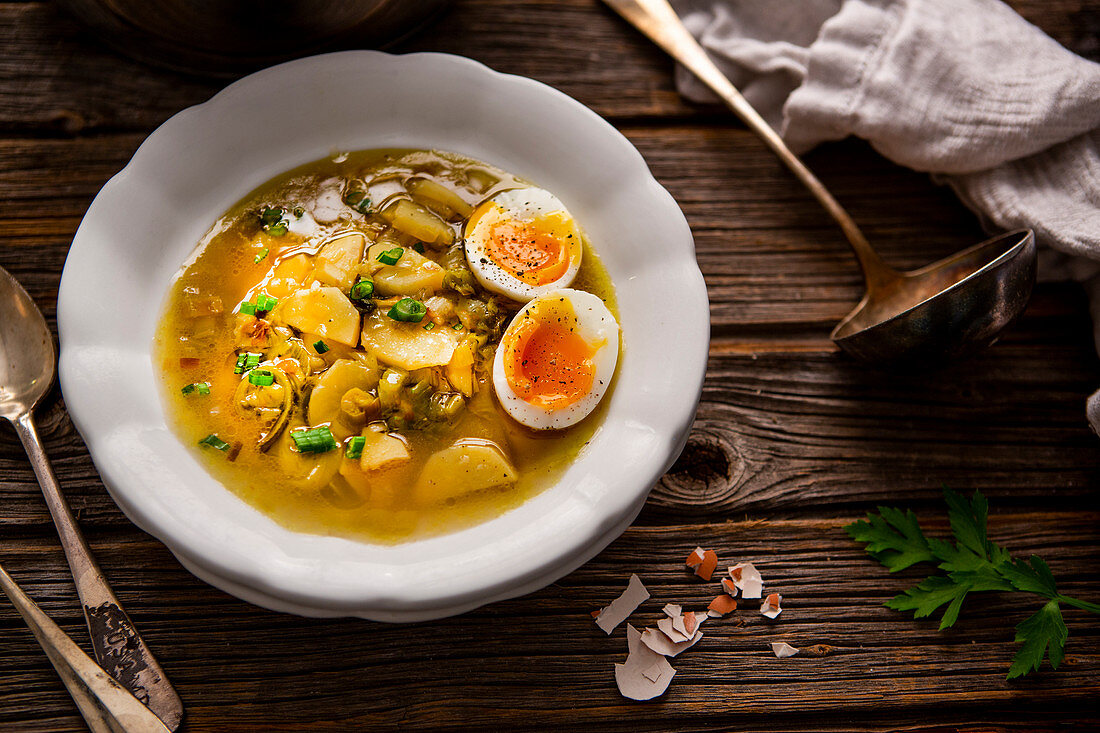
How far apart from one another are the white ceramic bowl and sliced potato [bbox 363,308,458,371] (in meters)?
0.51

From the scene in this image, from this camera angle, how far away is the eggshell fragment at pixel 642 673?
213 cm

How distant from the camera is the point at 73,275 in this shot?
2.06 metres

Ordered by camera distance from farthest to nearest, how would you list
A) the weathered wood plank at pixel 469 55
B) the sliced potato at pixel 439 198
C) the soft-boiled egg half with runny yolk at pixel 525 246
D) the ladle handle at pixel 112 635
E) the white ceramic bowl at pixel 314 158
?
the weathered wood plank at pixel 469 55, the sliced potato at pixel 439 198, the soft-boiled egg half with runny yolk at pixel 525 246, the ladle handle at pixel 112 635, the white ceramic bowl at pixel 314 158

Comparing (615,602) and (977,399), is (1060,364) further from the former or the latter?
(615,602)

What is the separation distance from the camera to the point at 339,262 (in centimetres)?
234

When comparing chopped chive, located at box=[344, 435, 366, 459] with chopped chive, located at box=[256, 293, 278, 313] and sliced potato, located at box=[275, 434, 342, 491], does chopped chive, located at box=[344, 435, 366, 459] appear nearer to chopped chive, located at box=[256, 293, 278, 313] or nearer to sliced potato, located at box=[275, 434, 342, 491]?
sliced potato, located at box=[275, 434, 342, 491]

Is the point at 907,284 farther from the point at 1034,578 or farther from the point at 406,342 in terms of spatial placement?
the point at 406,342

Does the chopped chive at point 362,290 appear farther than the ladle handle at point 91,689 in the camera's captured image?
Yes

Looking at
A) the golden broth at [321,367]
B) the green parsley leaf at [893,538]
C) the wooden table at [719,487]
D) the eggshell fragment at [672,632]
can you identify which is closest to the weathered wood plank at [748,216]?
the wooden table at [719,487]

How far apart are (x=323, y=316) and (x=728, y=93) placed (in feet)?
5.08

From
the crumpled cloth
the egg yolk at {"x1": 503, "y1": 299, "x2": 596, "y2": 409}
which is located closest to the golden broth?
the egg yolk at {"x1": 503, "y1": 299, "x2": 596, "y2": 409}

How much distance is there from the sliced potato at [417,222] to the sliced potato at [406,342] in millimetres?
292

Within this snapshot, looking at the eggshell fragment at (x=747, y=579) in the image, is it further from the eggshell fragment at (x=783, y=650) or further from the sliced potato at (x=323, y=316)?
the sliced potato at (x=323, y=316)

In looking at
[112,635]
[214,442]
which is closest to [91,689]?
[112,635]
